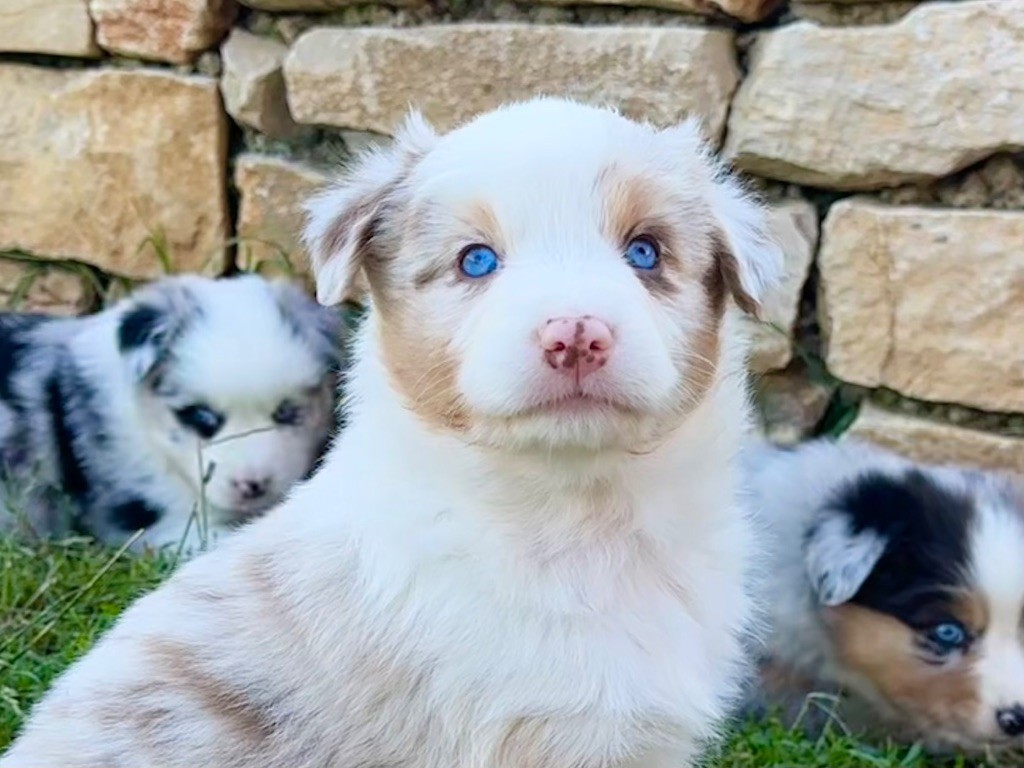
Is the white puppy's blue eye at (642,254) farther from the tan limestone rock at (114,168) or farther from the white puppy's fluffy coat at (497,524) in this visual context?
the tan limestone rock at (114,168)

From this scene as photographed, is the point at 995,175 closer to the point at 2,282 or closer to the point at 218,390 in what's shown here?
the point at 218,390

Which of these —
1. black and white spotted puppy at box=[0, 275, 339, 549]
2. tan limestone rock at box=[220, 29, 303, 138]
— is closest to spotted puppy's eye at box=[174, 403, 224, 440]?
black and white spotted puppy at box=[0, 275, 339, 549]

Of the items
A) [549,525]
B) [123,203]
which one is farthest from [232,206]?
[549,525]

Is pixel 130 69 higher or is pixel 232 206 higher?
pixel 130 69

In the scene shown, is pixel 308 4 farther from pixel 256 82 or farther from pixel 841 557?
pixel 841 557

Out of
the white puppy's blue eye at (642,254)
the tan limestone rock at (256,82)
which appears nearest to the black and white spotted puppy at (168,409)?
the tan limestone rock at (256,82)

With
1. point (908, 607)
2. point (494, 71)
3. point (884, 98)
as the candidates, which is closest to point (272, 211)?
point (494, 71)

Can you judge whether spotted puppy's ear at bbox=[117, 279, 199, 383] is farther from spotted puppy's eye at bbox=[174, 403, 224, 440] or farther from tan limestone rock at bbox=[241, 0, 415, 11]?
tan limestone rock at bbox=[241, 0, 415, 11]
